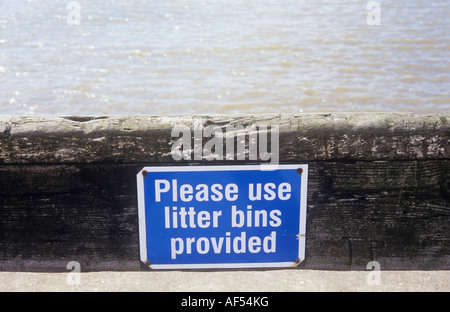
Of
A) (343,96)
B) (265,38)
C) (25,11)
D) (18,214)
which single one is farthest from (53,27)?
(18,214)

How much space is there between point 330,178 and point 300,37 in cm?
1141

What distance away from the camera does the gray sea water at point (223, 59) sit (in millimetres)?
8305

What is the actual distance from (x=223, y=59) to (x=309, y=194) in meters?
9.36

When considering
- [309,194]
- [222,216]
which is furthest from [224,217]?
[309,194]

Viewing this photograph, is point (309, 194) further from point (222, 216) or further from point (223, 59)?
point (223, 59)

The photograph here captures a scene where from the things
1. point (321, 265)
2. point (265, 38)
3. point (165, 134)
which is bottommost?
point (321, 265)

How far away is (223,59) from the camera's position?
10.6 metres

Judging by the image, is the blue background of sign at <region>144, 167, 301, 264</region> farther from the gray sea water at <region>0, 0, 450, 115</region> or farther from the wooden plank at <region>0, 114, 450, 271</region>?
the gray sea water at <region>0, 0, 450, 115</region>

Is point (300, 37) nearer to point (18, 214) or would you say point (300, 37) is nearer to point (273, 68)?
point (273, 68)

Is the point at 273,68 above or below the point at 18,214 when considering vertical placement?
above

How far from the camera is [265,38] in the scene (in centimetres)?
1225

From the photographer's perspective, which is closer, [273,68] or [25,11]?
[273,68]

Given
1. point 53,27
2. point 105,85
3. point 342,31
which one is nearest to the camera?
point 105,85

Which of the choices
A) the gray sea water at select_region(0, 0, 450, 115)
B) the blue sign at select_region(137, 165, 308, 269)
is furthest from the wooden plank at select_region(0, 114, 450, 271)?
the gray sea water at select_region(0, 0, 450, 115)
